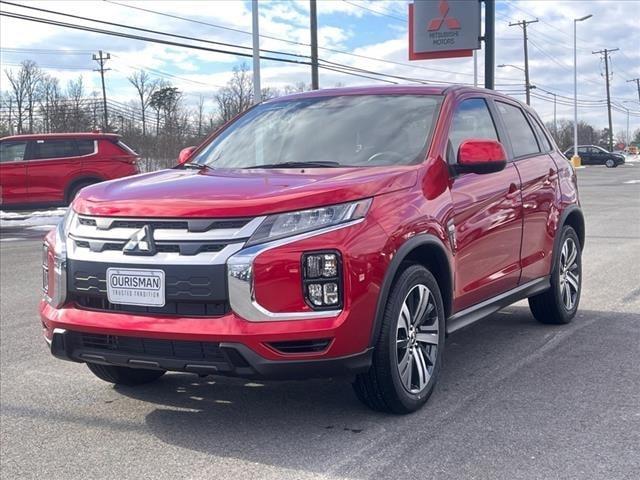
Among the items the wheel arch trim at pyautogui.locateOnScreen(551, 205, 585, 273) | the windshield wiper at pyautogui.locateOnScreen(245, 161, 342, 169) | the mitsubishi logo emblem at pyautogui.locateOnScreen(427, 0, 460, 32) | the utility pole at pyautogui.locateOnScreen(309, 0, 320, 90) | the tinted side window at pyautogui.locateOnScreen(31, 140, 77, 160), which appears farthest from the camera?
the mitsubishi logo emblem at pyautogui.locateOnScreen(427, 0, 460, 32)

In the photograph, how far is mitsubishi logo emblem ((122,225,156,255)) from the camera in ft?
12.1

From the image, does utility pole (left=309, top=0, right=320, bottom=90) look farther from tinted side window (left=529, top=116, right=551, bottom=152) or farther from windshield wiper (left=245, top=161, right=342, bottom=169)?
windshield wiper (left=245, top=161, right=342, bottom=169)

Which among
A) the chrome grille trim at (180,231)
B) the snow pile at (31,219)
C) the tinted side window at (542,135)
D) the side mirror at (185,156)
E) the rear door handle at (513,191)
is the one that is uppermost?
the tinted side window at (542,135)

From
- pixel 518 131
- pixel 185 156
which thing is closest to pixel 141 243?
pixel 185 156

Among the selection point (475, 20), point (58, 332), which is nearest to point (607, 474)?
point (58, 332)

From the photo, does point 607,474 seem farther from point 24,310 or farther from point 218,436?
point 24,310

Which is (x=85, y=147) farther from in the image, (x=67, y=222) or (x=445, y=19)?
(x=445, y=19)

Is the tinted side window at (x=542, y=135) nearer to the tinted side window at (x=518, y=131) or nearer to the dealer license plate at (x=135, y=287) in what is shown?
the tinted side window at (x=518, y=131)

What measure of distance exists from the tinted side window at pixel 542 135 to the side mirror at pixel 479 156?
6.03 feet

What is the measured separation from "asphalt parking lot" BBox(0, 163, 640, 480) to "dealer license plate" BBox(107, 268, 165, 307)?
73 centimetres

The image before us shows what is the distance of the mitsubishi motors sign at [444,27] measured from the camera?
31.5 metres

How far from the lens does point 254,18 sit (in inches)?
909

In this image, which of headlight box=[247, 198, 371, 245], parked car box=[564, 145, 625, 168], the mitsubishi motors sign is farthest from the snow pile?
parked car box=[564, 145, 625, 168]

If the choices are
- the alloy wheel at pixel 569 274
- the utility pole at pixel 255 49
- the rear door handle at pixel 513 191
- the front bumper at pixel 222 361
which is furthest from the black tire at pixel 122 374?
the utility pole at pixel 255 49
